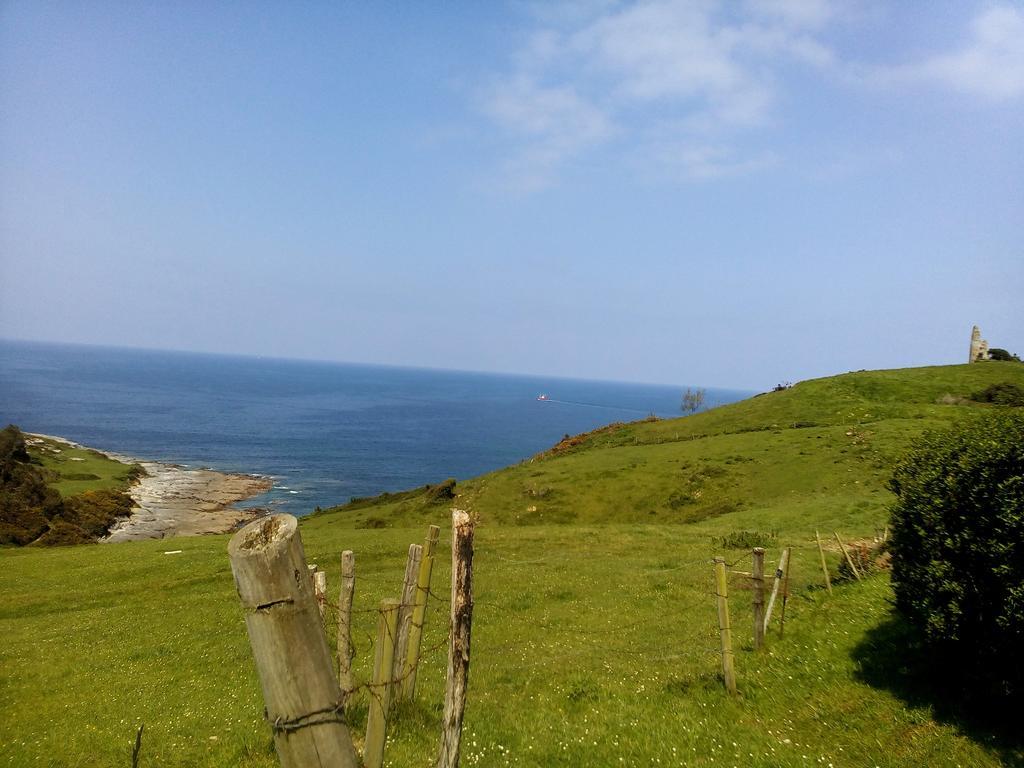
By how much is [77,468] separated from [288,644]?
402 feet

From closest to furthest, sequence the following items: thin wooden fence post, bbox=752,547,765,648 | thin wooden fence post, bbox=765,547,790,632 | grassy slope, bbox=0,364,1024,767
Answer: grassy slope, bbox=0,364,1024,767
thin wooden fence post, bbox=752,547,765,648
thin wooden fence post, bbox=765,547,790,632

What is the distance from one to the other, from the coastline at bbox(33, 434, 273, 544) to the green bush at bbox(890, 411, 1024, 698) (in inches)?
3111

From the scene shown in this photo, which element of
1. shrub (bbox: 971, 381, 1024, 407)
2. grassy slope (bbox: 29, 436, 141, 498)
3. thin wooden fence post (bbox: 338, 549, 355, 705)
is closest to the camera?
thin wooden fence post (bbox: 338, 549, 355, 705)

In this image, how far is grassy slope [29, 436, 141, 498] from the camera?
89.4 metres

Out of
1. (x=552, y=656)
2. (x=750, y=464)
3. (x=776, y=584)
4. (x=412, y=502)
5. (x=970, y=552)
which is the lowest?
(x=412, y=502)

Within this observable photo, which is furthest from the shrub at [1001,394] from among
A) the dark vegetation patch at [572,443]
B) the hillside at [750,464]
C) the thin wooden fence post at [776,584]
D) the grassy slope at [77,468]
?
the grassy slope at [77,468]

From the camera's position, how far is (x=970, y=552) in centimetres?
1187

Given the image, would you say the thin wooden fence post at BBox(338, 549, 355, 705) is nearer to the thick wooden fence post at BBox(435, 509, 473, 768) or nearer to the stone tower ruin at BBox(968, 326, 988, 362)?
the thick wooden fence post at BBox(435, 509, 473, 768)

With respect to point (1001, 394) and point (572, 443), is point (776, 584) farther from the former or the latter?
point (1001, 394)

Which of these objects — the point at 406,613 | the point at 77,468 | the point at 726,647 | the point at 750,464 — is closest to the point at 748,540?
the point at 726,647

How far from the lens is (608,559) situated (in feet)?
112

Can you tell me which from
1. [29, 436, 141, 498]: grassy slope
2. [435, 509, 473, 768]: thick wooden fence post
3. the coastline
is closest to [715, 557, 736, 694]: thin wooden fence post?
[435, 509, 473, 768]: thick wooden fence post

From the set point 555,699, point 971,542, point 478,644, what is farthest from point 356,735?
point 971,542

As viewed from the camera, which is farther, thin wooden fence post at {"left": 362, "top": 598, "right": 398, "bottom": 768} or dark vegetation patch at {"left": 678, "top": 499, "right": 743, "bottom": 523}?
dark vegetation patch at {"left": 678, "top": 499, "right": 743, "bottom": 523}
